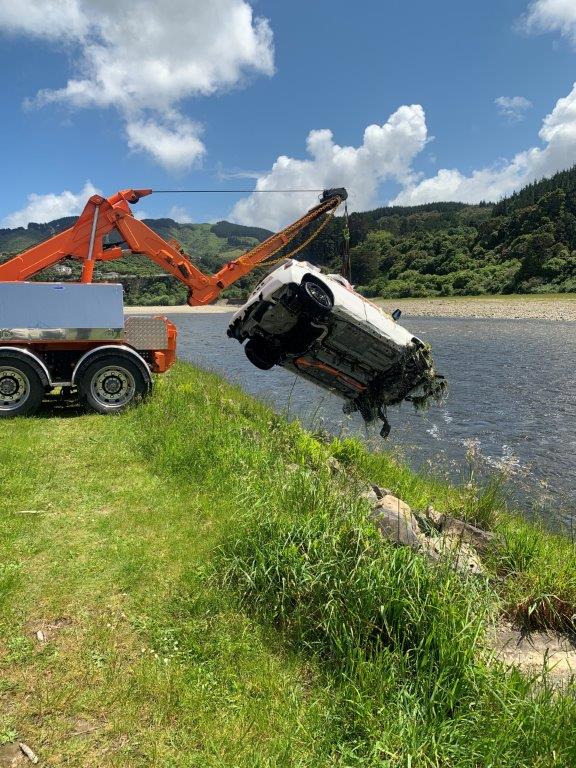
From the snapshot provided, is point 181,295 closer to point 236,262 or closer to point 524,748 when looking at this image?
point 236,262

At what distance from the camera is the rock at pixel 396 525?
455 centimetres

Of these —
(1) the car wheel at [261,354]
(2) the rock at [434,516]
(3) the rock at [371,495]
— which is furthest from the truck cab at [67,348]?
(2) the rock at [434,516]

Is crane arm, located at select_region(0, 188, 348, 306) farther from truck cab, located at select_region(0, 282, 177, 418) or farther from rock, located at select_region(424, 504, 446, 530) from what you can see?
rock, located at select_region(424, 504, 446, 530)

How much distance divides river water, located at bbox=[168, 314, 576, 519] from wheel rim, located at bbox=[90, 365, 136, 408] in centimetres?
275

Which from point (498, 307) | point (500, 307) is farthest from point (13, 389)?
point (498, 307)

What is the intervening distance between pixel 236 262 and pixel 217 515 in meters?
7.02

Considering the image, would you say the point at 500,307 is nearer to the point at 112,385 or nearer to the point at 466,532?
the point at 112,385

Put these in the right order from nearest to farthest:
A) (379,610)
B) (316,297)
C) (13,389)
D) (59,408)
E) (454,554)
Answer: (379,610) → (454,554) → (316,297) → (13,389) → (59,408)

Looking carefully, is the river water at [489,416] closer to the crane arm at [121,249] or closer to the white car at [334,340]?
the white car at [334,340]

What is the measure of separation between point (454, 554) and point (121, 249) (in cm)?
826

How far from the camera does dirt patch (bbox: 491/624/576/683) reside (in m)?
3.99

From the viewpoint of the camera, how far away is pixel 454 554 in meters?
4.05

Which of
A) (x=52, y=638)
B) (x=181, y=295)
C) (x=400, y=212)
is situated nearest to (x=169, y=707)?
(x=52, y=638)

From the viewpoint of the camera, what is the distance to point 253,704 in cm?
291
